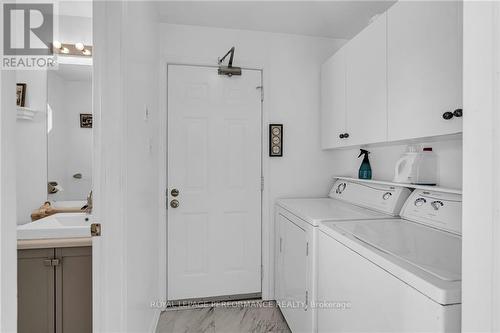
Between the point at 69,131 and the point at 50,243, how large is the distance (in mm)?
940

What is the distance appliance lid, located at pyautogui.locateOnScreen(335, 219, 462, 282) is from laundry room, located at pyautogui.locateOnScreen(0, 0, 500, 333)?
14 mm

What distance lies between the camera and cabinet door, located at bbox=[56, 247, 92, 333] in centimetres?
153

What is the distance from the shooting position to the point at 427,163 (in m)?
1.75

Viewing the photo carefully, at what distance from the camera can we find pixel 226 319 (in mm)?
2240

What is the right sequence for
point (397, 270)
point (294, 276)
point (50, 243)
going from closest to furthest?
point (397, 270) < point (50, 243) < point (294, 276)

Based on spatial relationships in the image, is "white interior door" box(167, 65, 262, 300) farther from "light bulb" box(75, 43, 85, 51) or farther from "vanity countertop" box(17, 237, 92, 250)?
"vanity countertop" box(17, 237, 92, 250)

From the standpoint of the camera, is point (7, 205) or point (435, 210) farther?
point (435, 210)

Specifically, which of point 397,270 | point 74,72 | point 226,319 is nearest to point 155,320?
point 226,319

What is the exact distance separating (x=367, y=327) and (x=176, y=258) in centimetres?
171

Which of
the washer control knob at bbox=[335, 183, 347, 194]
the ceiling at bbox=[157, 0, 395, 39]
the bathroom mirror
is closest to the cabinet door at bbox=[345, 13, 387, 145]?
the ceiling at bbox=[157, 0, 395, 39]

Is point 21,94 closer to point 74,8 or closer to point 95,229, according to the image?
point 74,8

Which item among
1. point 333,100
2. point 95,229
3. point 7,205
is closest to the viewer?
point 7,205

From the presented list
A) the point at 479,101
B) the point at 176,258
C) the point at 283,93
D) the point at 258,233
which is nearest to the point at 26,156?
the point at 176,258

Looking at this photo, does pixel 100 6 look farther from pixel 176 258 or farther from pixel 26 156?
pixel 176 258
